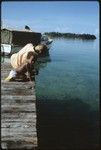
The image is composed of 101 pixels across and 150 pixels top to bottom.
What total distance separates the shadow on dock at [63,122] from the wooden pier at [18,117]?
2.50 m

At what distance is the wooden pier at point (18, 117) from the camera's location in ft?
15.7

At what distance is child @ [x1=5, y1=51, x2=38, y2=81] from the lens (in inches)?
245

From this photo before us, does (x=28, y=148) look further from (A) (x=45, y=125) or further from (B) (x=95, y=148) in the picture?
(A) (x=45, y=125)

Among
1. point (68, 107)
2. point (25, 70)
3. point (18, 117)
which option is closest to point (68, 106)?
point (68, 107)

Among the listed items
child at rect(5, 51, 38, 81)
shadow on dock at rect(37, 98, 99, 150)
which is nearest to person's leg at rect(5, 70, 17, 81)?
child at rect(5, 51, 38, 81)

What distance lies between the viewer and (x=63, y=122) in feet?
33.5

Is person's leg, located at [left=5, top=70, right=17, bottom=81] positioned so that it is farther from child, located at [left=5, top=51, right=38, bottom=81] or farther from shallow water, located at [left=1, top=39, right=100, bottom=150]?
shallow water, located at [left=1, top=39, right=100, bottom=150]

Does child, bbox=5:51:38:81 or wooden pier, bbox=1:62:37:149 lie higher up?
child, bbox=5:51:38:81

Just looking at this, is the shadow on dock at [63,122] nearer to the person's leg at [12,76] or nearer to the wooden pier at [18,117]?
the person's leg at [12,76]

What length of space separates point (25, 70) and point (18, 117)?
51.4 inches

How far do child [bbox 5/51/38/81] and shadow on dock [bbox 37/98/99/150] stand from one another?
2.20 meters

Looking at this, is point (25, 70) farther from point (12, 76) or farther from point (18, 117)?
point (18, 117)

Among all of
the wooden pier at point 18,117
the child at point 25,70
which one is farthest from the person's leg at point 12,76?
the wooden pier at point 18,117

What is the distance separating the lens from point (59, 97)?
12.4 meters
